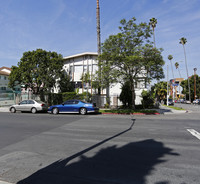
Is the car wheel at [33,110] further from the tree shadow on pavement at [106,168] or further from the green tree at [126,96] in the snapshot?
the tree shadow on pavement at [106,168]

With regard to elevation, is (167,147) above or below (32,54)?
below

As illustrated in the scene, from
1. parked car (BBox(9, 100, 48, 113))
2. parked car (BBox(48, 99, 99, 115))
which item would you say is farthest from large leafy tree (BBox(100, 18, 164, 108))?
parked car (BBox(9, 100, 48, 113))

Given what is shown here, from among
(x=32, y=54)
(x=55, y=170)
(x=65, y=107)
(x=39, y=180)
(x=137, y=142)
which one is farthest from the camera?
(x=32, y=54)

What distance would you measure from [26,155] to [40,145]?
3.07ft

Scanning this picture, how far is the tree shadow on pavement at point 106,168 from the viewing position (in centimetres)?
300

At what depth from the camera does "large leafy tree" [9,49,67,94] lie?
21358 millimetres

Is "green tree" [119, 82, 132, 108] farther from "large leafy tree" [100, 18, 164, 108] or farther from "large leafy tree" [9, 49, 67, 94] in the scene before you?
"large leafy tree" [9, 49, 67, 94]

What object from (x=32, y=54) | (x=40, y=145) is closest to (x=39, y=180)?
(x=40, y=145)

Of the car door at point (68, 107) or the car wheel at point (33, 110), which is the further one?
the car wheel at point (33, 110)

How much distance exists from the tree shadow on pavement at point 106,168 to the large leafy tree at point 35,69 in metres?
19.0

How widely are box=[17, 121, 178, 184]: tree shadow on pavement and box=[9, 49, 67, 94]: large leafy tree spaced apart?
19038mm

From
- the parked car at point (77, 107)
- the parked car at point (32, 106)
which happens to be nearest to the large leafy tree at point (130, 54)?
the parked car at point (77, 107)

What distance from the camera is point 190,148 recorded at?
483 cm

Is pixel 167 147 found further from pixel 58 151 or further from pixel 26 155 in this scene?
pixel 26 155
